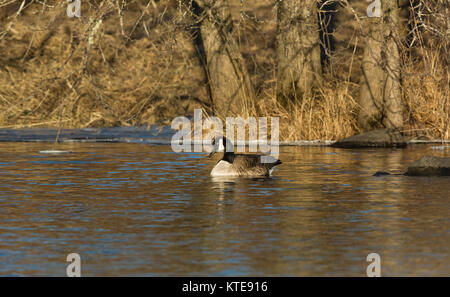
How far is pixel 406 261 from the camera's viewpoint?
10156 millimetres

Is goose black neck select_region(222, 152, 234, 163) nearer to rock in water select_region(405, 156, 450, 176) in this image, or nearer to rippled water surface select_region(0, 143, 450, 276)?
rippled water surface select_region(0, 143, 450, 276)

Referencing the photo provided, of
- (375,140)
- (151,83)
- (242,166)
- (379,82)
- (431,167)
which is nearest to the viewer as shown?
(431,167)

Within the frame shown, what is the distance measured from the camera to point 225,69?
28469mm

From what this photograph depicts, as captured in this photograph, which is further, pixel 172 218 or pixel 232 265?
pixel 172 218

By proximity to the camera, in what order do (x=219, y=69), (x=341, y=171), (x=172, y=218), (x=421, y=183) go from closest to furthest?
(x=172, y=218) → (x=421, y=183) → (x=341, y=171) → (x=219, y=69)

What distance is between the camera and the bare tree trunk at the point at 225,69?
91.5ft

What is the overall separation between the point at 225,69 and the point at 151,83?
5164 mm

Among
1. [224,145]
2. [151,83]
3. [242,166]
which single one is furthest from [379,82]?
[151,83]

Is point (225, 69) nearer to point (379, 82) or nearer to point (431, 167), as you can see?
point (379, 82)

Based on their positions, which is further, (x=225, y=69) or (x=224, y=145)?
(x=225, y=69)

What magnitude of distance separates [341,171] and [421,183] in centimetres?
249

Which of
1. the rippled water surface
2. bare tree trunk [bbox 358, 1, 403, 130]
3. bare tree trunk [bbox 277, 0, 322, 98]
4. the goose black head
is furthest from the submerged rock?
the goose black head
